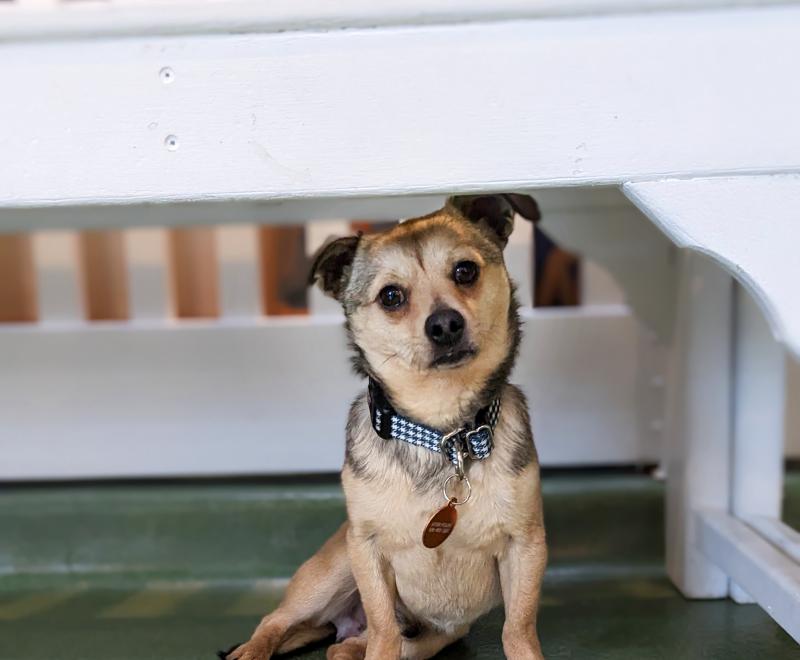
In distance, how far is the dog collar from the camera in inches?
40.1

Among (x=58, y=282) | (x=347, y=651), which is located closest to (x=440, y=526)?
(x=347, y=651)

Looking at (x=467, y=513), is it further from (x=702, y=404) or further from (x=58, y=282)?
(x=58, y=282)

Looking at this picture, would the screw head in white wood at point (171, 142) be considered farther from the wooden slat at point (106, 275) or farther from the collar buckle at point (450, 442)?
the wooden slat at point (106, 275)

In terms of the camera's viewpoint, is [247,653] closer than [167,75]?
No

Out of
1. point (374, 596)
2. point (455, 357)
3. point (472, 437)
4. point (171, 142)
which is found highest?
point (171, 142)

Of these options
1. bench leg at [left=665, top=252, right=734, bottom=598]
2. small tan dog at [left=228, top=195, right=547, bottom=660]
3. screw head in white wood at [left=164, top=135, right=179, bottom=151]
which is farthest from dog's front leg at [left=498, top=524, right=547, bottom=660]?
screw head in white wood at [left=164, top=135, right=179, bottom=151]

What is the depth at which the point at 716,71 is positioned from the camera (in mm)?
739

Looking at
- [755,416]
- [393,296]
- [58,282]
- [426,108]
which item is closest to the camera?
[426,108]

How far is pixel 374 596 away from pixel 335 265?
477 mm

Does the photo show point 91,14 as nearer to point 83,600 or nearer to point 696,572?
point 83,600

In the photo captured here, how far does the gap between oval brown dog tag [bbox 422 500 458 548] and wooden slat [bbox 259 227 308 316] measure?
3.16 ft

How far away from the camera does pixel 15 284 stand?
1976 mm

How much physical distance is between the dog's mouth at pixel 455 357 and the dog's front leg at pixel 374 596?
0.84 feet

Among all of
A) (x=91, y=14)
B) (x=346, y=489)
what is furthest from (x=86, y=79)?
(x=346, y=489)
